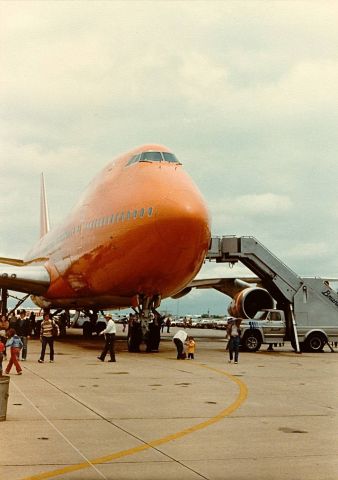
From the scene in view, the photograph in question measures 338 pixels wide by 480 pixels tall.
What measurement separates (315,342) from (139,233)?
28.7 feet

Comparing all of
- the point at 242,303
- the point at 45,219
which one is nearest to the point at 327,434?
the point at 242,303

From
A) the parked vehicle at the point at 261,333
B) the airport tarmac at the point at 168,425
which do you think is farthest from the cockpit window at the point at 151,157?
the airport tarmac at the point at 168,425

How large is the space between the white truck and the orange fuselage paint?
3.61m

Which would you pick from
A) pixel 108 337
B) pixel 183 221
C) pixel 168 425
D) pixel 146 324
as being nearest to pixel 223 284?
pixel 146 324

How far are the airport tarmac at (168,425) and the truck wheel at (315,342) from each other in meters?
8.94

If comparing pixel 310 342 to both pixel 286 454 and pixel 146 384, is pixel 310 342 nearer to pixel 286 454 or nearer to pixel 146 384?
pixel 146 384

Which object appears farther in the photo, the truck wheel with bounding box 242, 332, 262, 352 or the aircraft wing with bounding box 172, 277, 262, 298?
the aircraft wing with bounding box 172, 277, 262, 298

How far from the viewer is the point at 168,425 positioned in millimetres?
7500

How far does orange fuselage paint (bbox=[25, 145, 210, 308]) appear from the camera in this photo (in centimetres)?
1792

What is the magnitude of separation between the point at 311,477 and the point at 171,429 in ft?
7.88

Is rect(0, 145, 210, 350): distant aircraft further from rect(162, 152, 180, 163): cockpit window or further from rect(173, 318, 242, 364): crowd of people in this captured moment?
rect(173, 318, 242, 364): crowd of people

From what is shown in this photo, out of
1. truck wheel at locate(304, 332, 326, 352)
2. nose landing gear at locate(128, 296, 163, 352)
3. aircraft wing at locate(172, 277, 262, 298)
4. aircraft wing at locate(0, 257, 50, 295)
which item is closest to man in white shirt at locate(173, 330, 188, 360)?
nose landing gear at locate(128, 296, 163, 352)

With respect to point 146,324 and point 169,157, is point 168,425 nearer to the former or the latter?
point 146,324

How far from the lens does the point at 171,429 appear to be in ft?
23.8
